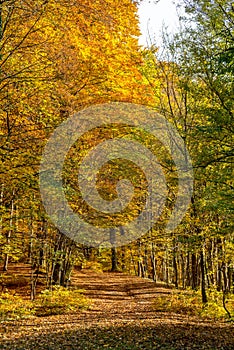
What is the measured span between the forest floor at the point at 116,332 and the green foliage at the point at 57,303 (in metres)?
0.52

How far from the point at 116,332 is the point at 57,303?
529 centimetres

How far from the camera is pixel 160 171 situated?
50.9ft

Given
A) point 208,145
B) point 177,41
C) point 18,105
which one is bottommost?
point 208,145

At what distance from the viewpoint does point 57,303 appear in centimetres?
1452

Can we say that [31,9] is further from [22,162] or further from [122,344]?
[122,344]

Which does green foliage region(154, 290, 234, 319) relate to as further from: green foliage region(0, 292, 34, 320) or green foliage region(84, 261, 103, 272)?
green foliage region(84, 261, 103, 272)

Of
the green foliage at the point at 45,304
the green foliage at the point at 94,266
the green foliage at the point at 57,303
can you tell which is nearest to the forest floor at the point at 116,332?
the green foliage at the point at 45,304

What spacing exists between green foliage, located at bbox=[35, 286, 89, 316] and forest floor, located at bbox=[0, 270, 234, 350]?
1.72 feet

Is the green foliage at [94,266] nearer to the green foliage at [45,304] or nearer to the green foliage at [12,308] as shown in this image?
the green foliage at [45,304]

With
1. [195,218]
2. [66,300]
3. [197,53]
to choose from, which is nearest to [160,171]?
[195,218]

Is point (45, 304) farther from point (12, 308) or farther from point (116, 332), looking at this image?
point (116, 332)

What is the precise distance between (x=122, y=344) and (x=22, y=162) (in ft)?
17.6

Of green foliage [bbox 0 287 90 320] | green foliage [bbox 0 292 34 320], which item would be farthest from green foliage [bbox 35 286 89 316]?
green foliage [bbox 0 292 34 320]

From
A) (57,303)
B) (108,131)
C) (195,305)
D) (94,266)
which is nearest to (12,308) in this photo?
(57,303)
